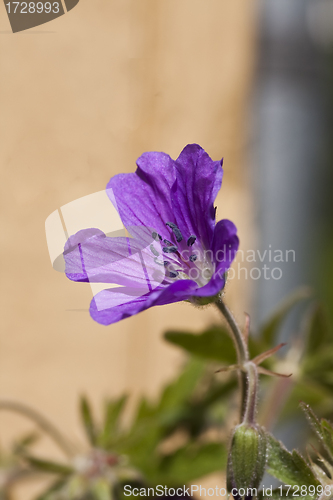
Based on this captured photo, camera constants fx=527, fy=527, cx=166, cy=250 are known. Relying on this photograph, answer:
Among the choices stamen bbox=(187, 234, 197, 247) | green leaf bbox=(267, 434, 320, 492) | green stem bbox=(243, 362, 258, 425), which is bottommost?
green leaf bbox=(267, 434, 320, 492)

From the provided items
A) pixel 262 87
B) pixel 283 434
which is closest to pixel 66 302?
pixel 283 434

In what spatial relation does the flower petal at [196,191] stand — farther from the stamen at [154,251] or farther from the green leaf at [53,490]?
the green leaf at [53,490]

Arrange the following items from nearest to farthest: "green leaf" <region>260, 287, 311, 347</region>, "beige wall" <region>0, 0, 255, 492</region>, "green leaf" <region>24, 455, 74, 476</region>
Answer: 1. "beige wall" <region>0, 0, 255, 492</region>
2. "green leaf" <region>24, 455, 74, 476</region>
3. "green leaf" <region>260, 287, 311, 347</region>

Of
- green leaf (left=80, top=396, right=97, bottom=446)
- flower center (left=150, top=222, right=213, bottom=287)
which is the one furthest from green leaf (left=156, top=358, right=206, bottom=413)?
flower center (left=150, top=222, right=213, bottom=287)

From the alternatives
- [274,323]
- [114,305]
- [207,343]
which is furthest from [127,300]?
[274,323]

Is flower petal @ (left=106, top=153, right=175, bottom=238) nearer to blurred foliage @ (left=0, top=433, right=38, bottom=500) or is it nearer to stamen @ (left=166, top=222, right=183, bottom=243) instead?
stamen @ (left=166, top=222, right=183, bottom=243)
